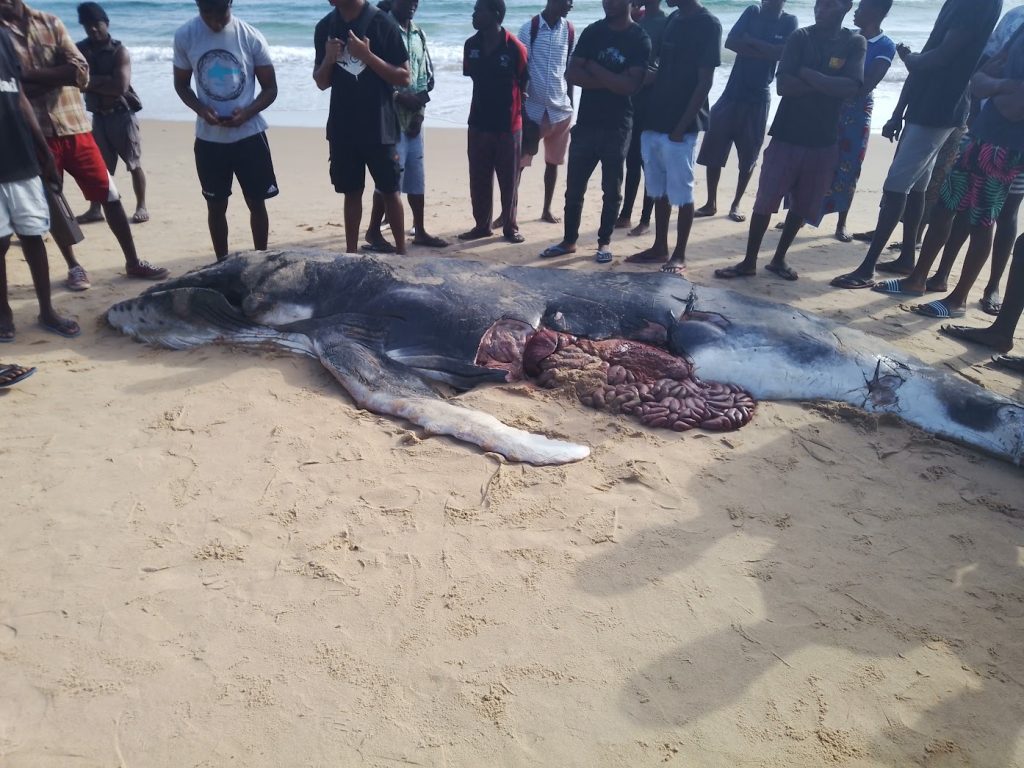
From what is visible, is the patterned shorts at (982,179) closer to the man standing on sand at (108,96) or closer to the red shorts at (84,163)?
the red shorts at (84,163)

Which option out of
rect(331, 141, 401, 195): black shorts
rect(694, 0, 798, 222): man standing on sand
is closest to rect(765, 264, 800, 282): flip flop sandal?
rect(694, 0, 798, 222): man standing on sand

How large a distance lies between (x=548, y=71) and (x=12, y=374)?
549 cm

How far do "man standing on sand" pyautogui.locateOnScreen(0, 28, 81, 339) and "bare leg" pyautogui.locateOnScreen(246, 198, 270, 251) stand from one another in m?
1.39

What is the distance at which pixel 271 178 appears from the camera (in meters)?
5.49

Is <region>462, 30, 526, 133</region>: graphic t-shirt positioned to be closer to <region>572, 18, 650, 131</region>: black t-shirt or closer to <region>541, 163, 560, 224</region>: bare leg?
<region>572, 18, 650, 131</region>: black t-shirt

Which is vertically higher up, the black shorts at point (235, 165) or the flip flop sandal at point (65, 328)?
the black shorts at point (235, 165)

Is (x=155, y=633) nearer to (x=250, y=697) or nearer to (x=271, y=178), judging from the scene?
(x=250, y=697)

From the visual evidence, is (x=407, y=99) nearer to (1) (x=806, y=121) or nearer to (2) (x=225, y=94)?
(2) (x=225, y=94)

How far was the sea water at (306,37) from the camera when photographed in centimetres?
1344

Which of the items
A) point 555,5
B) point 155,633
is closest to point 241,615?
point 155,633

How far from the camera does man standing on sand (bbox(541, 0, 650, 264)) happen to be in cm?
600

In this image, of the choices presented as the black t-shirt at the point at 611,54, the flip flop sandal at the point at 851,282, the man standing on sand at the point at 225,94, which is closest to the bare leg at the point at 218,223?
the man standing on sand at the point at 225,94

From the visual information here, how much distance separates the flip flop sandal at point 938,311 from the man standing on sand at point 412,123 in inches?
173

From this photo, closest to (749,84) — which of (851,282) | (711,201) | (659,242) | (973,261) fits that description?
(711,201)
